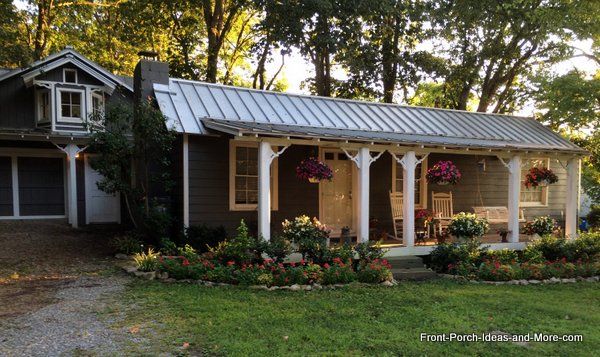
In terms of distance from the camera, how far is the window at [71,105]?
13523mm

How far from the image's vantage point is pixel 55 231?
11.9 m

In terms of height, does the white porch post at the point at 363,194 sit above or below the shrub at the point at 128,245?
above

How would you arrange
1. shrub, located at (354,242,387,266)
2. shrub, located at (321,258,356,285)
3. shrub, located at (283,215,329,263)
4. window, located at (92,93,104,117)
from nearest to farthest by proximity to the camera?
1. shrub, located at (321,258,356,285)
2. shrub, located at (283,215,329,263)
3. shrub, located at (354,242,387,266)
4. window, located at (92,93,104,117)

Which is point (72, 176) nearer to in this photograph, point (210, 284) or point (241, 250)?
point (241, 250)

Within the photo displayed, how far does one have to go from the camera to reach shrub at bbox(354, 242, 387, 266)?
8.22 metres

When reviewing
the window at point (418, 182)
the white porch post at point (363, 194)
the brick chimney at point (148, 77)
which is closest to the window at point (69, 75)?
the brick chimney at point (148, 77)

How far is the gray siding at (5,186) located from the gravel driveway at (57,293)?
173 centimetres

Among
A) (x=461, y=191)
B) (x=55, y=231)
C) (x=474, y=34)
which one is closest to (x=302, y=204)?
(x=461, y=191)

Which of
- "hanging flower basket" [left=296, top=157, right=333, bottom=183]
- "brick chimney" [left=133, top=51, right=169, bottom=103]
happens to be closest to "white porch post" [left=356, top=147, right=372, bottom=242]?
"hanging flower basket" [left=296, top=157, right=333, bottom=183]

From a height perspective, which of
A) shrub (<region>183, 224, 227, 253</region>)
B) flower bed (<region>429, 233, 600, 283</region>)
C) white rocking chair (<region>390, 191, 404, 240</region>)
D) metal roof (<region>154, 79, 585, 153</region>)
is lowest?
flower bed (<region>429, 233, 600, 283</region>)

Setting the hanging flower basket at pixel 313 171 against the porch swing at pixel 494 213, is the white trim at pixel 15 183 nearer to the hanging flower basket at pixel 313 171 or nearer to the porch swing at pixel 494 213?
the hanging flower basket at pixel 313 171

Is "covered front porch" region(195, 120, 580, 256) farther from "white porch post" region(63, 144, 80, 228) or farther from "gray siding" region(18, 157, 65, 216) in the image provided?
"gray siding" region(18, 157, 65, 216)

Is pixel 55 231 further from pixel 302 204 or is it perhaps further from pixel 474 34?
pixel 474 34

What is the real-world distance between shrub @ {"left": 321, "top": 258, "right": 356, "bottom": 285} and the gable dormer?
9.42 meters
